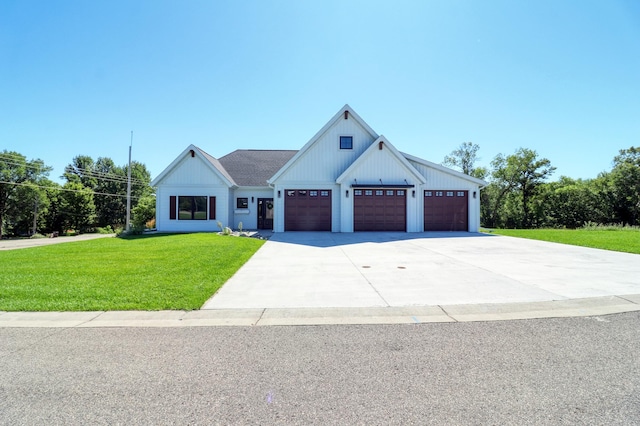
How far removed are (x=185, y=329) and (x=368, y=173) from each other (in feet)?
53.8

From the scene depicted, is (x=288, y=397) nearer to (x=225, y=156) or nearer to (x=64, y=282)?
(x=64, y=282)

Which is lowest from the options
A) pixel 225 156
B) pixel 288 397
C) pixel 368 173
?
pixel 288 397

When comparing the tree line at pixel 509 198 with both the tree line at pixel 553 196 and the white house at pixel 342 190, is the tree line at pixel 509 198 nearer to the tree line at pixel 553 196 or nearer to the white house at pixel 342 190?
the tree line at pixel 553 196

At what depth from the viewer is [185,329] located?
4094 mm

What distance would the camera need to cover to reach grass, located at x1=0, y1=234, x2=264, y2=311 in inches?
199

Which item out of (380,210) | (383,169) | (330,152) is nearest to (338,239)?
(380,210)

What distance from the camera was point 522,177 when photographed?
4025cm

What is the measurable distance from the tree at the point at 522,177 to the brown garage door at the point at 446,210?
26.6m

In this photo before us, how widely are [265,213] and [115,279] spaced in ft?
50.9

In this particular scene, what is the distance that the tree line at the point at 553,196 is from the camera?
3594cm

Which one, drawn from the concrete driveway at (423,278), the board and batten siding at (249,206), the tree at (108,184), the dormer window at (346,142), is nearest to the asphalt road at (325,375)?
the concrete driveway at (423,278)

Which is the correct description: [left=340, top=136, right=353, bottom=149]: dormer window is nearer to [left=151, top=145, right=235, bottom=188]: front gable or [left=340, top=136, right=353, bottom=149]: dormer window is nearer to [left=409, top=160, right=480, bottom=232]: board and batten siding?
[left=409, top=160, right=480, bottom=232]: board and batten siding

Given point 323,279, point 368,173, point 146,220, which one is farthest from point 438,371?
point 146,220

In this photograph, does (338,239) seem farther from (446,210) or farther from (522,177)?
(522,177)
